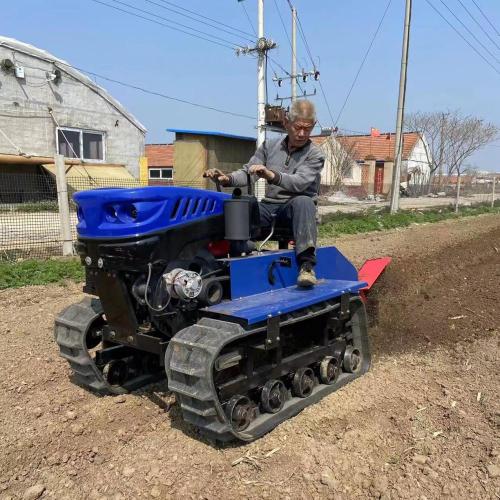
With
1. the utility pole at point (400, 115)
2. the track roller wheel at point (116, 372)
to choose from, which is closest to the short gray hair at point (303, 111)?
the track roller wheel at point (116, 372)

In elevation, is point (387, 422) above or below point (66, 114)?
below

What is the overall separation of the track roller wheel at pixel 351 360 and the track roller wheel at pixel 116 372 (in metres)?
1.67

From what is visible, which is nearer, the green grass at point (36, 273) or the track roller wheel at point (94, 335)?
the track roller wheel at point (94, 335)

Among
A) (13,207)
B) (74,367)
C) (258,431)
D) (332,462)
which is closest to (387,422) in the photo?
(332,462)

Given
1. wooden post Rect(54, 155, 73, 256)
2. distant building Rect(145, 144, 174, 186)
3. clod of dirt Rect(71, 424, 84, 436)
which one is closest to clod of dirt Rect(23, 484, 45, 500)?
clod of dirt Rect(71, 424, 84, 436)

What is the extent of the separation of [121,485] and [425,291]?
15.3ft

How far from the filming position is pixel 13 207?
11078 millimetres

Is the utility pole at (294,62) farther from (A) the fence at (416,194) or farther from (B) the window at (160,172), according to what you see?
(B) the window at (160,172)

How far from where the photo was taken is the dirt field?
2846mm

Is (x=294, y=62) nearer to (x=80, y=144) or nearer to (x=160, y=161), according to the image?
(x=80, y=144)

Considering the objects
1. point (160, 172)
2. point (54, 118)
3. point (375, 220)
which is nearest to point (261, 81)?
point (375, 220)

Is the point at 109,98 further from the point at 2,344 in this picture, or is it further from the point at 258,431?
the point at 258,431

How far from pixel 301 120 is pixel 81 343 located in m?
2.20

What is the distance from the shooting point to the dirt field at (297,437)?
112 inches
